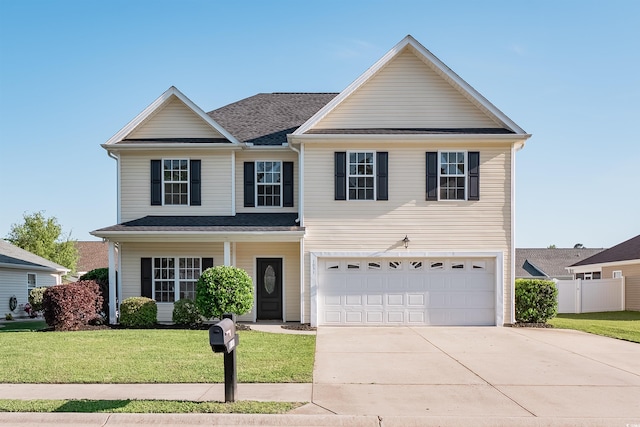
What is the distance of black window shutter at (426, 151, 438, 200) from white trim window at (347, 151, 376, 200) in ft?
5.69

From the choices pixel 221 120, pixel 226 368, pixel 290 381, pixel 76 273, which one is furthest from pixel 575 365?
pixel 76 273

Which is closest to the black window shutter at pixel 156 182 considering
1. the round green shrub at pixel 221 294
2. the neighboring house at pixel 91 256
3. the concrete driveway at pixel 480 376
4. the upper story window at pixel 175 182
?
the upper story window at pixel 175 182

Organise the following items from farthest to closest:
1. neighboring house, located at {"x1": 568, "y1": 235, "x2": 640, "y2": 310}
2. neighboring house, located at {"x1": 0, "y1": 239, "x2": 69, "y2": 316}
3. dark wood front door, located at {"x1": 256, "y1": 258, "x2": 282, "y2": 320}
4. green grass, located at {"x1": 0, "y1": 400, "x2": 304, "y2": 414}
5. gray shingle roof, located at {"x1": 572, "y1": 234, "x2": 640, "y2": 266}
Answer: gray shingle roof, located at {"x1": 572, "y1": 234, "x2": 640, "y2": 266}
neighboring house, located at {"x1": 568, "y1": 235, "x2": 640, "y2": 310}
neighboring house, located at {"x1": 0, "y1": 239, "x2": 69, "y2": 316}
dark wood front door, located at {"x1": 256, "y1": 258, "x2": 282, "y2": 320}
green grass, located at {"x1": 0, "y1": 400, "x2": 304, "y2": 414}

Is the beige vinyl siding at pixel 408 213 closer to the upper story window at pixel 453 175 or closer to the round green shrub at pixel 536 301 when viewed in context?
the upper story window at pixel 453 175

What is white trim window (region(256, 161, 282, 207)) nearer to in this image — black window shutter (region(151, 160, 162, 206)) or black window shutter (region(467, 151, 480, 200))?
black window shutter (region(151, 160, 162, 206))

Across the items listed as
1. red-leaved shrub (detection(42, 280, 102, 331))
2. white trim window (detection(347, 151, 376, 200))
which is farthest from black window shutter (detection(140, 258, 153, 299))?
white trim window (detection(347, 151, 376, 200))

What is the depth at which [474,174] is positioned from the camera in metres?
16.5

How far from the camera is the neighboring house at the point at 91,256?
149 feet

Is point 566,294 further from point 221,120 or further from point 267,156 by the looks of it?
point 221,120

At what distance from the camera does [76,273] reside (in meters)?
41.8

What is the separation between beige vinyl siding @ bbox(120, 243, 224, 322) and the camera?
17312mm

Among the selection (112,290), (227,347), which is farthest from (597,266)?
(227,347)

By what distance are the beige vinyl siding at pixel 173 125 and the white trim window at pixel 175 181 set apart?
0.97 m

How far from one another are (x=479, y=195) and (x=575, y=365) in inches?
297
